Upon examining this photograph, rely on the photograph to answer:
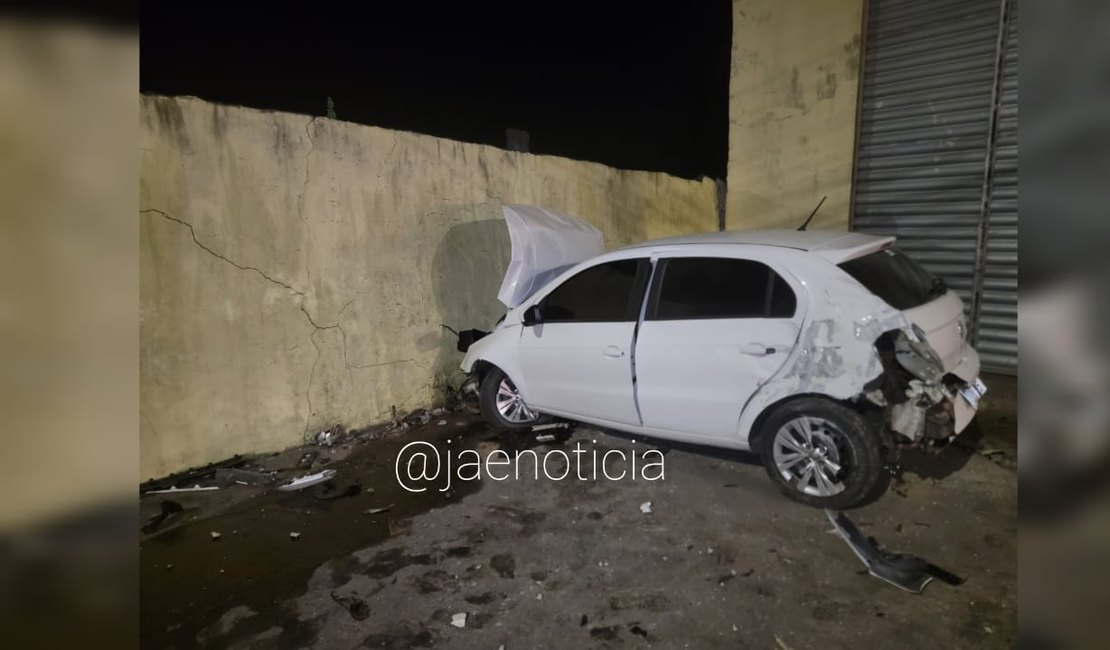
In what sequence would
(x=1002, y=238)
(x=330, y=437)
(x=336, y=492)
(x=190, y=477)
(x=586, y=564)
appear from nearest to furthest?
1. (x=586, y=564)
2. (x=336, y=492)
3. (x=190, y=477)
4. (x=330, y=437)
5. (x=1002, y=238)

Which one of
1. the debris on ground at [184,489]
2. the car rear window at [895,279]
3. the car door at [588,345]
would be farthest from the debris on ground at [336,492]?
the car rear window at [895,279]

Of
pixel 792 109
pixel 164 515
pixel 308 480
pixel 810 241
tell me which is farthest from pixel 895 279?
pixel 792 109

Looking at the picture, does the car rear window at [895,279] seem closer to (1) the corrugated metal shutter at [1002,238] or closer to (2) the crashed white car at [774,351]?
(2) the crashed white car at [774,351]

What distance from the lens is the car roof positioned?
3896mm

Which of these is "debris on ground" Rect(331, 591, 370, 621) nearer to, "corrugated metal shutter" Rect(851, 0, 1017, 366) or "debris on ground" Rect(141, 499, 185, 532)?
"debris on ground" Rect(141, 499, 185, 532)

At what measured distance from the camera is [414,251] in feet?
19.5

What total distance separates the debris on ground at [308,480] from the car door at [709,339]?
8.06 feet

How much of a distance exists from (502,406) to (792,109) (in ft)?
19.4

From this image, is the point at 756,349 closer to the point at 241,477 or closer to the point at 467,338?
the point at 467,338

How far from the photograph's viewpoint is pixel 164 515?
4113 millimetres

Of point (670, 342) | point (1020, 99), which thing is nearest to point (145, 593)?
point (670, 342)

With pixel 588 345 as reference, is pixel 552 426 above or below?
below

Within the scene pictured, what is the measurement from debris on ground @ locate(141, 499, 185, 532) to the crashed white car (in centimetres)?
274

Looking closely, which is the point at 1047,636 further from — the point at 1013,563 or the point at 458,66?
the point at 458,66
